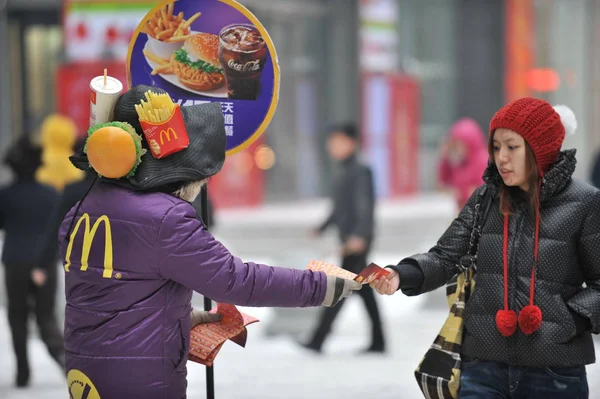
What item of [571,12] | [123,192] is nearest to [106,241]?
[123,192]

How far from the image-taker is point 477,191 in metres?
3.61

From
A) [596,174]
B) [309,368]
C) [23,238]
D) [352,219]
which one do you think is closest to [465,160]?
[352,219]

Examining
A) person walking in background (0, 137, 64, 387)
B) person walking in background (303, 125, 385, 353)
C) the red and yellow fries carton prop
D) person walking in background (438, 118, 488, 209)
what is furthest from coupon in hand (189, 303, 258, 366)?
person walking in background (438, 118, 488, 209)

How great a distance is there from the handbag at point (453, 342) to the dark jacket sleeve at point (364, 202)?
4.46 meters

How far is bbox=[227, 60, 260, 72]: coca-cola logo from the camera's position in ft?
12.8

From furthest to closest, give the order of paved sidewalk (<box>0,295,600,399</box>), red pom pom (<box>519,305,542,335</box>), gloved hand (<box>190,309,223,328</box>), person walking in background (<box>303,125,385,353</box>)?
person walking in background (<box>303,125,385,353</box>) < paved sidewalk (<box>0,295,600,399</box>) < gloved hand (<box>190,309,223,328</box>) < red pom pom (<box>519,305,542,335</box>)

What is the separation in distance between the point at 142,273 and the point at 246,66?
1096mm

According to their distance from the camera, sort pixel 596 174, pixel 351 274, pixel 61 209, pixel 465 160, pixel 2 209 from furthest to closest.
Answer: pixel 596 174
pixel 465 160
pixel 2 209
pixel 61 209
pixel 351 274

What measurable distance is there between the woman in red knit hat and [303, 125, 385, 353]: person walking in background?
4414mm

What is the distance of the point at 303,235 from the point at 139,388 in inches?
490

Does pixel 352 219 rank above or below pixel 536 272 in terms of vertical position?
below

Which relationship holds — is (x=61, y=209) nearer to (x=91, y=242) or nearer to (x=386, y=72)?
(x=91, y=242)

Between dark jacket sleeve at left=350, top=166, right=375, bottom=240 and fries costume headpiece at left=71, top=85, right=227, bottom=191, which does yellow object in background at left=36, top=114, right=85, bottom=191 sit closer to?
dark jacket sleeve at left=350, top=166, right=375, bottom=240

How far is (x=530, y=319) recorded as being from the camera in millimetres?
3330
